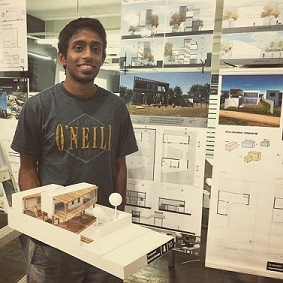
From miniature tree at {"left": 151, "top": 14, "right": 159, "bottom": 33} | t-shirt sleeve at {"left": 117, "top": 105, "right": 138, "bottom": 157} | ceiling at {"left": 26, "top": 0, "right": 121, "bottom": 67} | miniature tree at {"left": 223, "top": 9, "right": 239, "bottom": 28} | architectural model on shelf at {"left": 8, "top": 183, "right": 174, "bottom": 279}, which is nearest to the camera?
architectural model on shelf at {"left": 8, "top": 183, "right": 174, "bottom": 279}

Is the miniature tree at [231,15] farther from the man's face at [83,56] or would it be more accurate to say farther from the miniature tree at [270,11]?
the man's face at [83,56]

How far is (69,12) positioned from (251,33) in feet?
3.96

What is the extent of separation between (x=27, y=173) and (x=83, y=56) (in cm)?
54

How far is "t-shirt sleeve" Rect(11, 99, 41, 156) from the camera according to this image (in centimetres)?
128

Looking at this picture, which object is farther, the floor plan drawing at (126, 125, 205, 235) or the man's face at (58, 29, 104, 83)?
the floor plan drawing at (126, 125, 205, 235)

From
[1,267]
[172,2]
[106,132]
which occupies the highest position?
[172,2]

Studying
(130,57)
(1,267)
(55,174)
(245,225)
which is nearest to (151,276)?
(245,225)

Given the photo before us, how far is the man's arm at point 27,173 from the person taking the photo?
1.32 meters

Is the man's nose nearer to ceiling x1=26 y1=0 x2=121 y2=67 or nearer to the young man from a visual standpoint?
the young man

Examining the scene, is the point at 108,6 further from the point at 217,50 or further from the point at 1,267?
the point at 1,267

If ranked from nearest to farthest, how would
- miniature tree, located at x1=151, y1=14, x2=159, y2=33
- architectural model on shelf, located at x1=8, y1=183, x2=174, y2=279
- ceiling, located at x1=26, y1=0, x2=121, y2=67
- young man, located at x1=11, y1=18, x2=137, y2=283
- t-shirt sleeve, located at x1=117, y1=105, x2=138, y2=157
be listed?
architectural model on shelf, located at x1=8, y1=183, x2=174, y2=279 → young man, located at x1=11, y1=18, x2=137, y2=283 → t-shirt sleeve, located at x1=117, y1=105, x2=138, y2=157 → miniature tree, located at x1=151, y1=14, x2=159, y2=33 → ceiling, located at x1=26, y1=0, x2=121, y2=67

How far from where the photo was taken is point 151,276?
2252 millimetres

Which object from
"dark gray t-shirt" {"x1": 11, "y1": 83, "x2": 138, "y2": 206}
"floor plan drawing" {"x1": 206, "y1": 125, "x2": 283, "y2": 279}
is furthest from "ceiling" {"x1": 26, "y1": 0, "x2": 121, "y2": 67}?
"floor plan drawing" {"x1": 206, "y1": 125, "x2": 283, "y2": 279}

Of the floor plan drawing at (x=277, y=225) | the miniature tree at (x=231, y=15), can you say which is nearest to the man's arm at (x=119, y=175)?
the floor plan drawing at (x=277, y=225)
